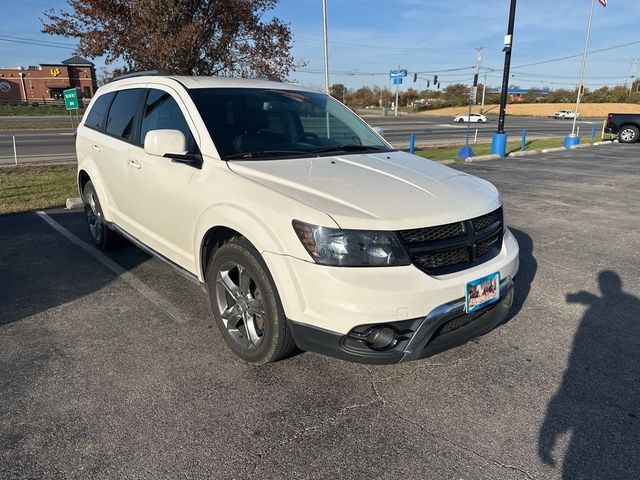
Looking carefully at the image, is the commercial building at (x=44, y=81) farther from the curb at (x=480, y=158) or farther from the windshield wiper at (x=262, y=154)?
the windshield wiper at (x=262, y=154)

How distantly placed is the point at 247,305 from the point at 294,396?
25.2 inches

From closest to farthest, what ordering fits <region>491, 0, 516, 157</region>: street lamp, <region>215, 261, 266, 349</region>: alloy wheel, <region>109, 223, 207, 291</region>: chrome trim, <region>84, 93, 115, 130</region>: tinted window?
<region>215, 261, 266, 349</region>: alloy wheel → <region>109, 223, 207, 291</region>: chrome trim → <region>84, 93, 115, 130</region>: tinted window → <region>491, 0, 516, 157</region>: street lamp

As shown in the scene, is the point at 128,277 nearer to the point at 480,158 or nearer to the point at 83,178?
the point at 83,178

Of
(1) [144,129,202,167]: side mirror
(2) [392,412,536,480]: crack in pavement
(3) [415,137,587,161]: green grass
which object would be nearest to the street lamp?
(3) [415,137,587,161]: green grass

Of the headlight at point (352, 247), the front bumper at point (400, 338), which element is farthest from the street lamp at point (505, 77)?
the headlight at point (352, 247)

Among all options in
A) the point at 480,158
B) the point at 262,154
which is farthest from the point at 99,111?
the point at 480,158

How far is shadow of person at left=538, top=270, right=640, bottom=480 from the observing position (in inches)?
90.9

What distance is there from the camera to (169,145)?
10.8 feet

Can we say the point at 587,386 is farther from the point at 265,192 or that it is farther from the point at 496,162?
the point at 496,162

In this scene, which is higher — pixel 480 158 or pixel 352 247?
pixel 352 247

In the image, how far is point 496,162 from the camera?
14.6 m

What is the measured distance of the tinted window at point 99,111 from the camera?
5.08 metres

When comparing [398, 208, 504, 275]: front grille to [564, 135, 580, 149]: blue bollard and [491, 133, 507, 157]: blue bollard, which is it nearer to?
[491, 133, 507, 157]: blue bollard

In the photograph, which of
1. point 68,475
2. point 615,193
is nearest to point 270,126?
point 68,475
